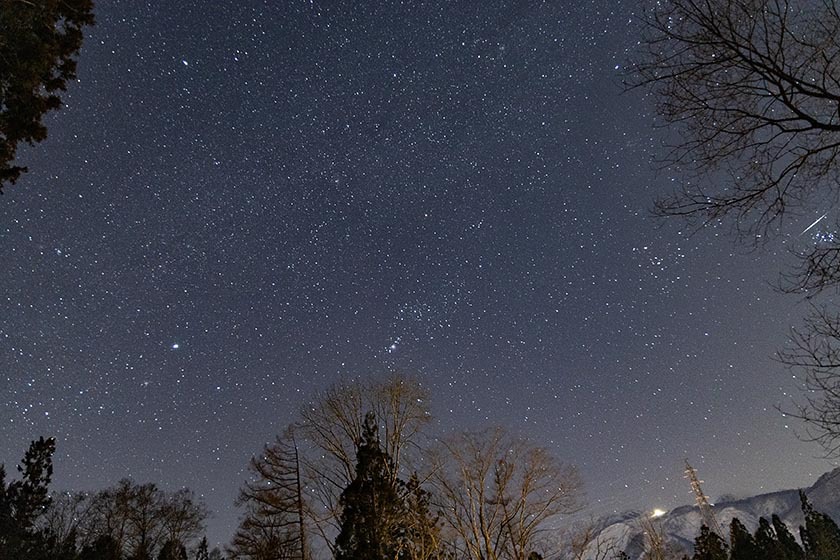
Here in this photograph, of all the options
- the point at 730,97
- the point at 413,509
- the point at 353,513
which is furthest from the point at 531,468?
the point at 730,97

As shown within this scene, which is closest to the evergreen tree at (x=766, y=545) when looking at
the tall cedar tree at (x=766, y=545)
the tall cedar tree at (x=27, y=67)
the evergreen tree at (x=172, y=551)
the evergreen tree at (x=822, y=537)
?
the tall cedar tree at (x=766, y=545)

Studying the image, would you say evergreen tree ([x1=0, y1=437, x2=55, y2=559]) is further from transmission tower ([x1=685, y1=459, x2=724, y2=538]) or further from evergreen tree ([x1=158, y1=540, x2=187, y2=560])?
transmission tower ([x1=685, y1=459, x2=724, y2=538])

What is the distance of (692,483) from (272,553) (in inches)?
1980

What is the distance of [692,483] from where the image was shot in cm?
5206

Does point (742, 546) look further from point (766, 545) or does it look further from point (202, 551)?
point (202, 551)

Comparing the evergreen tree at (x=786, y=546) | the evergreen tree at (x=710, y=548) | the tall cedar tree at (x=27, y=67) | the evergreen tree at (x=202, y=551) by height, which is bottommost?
the evergreen tree at (x=786, y=546)

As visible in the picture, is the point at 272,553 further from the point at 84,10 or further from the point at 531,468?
the point at 84,10

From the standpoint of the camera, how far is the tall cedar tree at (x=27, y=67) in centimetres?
813

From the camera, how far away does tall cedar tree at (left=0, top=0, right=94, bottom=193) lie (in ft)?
26.7

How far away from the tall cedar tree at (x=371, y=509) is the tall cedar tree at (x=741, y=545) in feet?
122

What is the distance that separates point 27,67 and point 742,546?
51959mm

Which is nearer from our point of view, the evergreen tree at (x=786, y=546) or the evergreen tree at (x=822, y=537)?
the evergreen tree at (x=822, y=537)

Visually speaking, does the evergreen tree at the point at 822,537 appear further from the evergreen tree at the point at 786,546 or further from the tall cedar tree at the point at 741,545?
the tall cedar tree at the point at 741,545

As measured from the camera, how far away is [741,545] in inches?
1523
